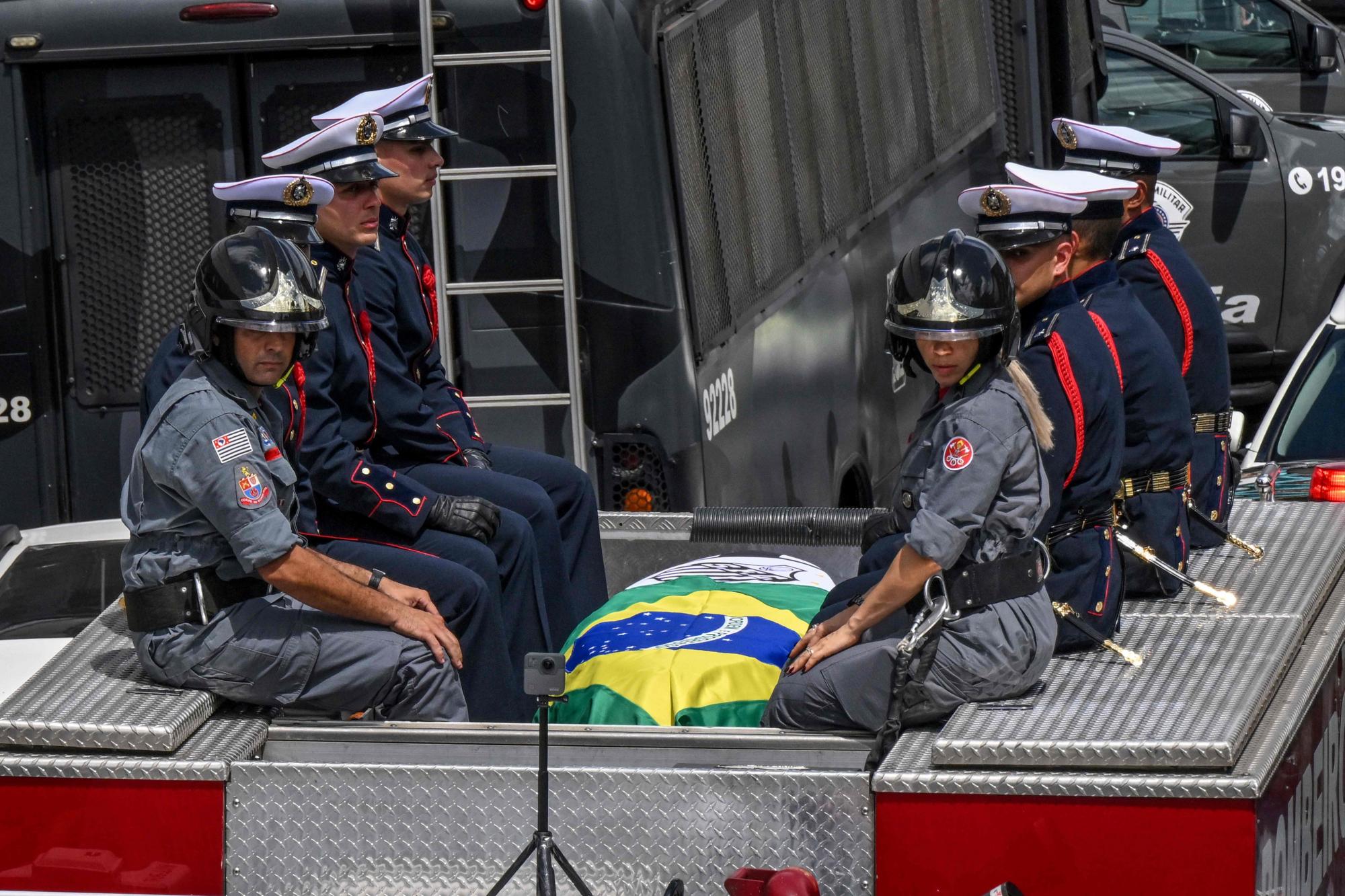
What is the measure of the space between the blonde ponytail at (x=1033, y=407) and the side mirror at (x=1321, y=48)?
9818 millimetres

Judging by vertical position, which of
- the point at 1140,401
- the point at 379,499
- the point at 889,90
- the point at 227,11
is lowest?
the point at 379,499

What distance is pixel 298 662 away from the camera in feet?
14.1

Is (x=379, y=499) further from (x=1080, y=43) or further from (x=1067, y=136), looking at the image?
(x=1080, y=43)

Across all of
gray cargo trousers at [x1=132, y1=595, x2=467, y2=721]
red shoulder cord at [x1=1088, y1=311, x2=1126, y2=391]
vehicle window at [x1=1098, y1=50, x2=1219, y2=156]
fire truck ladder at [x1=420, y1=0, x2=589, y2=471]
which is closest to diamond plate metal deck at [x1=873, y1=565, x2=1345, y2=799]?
red shoulder cord at [x1=1088, y1=311, x2=1126, y2=391]

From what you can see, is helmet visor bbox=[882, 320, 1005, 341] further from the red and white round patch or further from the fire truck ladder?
the fire truck ladder

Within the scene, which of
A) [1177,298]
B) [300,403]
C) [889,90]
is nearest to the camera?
[300,403]

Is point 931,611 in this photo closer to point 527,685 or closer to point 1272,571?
point 527,685

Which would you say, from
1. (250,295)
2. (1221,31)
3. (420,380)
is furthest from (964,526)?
(1221,31)

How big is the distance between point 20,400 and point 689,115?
268 centimetres

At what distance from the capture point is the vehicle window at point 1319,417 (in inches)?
286

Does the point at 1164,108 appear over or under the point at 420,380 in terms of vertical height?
over

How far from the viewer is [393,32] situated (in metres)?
6.52

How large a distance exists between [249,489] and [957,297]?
162 centimetres

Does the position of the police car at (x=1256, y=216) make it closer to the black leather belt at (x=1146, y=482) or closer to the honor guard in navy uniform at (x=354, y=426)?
the black leather belt at (x=1146, y=482)
